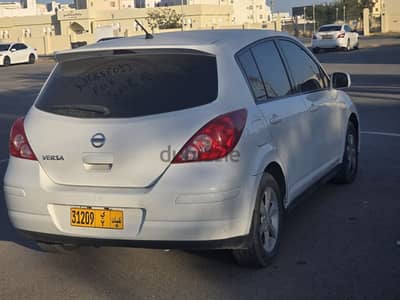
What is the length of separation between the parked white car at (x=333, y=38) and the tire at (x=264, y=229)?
38784mm

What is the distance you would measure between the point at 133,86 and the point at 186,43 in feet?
1.81

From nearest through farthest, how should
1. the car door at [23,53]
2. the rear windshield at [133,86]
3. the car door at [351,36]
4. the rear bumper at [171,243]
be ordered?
the rear bumper at [171,243] < the rear windshield at [133,86] < the car door at [351,36] < the car door at [23,53]

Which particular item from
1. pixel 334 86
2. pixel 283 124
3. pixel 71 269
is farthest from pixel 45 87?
pixel 334 86

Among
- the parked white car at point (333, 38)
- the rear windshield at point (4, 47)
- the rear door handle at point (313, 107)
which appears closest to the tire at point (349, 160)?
the rear door handle at point (313, 107)

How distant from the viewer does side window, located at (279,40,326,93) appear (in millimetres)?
6711

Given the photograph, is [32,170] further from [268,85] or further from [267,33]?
[267,33]

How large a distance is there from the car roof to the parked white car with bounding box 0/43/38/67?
4584cm

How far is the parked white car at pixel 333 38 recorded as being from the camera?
43.3 m

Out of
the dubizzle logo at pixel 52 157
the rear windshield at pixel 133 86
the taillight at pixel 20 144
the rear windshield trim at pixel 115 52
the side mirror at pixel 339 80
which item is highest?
the rear windshield trim at pixel 115 52

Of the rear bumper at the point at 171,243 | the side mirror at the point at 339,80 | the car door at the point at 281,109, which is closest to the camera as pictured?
the rear bumper at the point at 171,243

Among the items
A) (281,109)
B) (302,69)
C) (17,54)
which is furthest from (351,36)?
(281,109)

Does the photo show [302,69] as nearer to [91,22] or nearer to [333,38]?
[333,38]

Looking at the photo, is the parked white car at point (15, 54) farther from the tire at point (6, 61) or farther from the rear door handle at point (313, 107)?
the rear door handle at point (313, 107)

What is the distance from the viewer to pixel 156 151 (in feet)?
16.5
